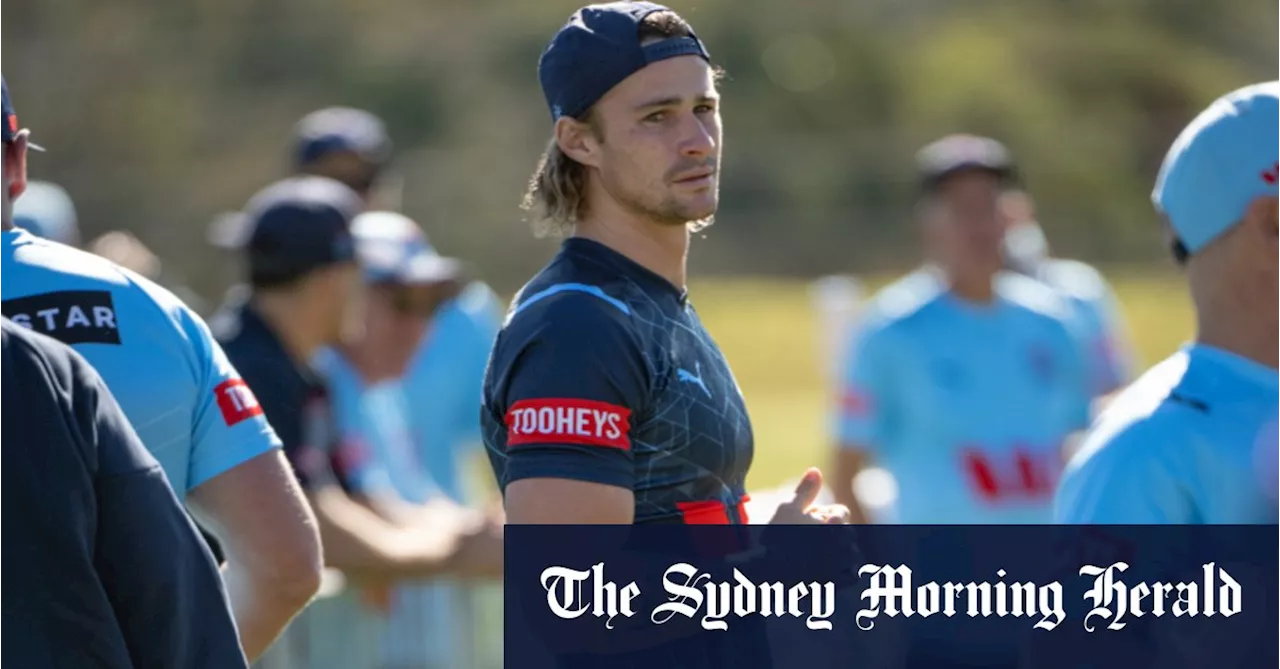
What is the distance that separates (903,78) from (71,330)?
3569cm

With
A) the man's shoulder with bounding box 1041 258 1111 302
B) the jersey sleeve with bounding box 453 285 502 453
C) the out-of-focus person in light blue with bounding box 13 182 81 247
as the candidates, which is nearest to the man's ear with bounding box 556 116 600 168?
the out-of-focus person in light blue with bounding box 13 182 81 247

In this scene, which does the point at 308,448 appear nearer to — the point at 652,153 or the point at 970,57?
the point at 652,153

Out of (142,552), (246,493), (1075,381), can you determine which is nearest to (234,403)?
(246,493)

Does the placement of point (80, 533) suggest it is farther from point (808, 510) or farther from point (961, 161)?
point (961, 161)

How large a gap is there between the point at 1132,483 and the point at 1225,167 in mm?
646

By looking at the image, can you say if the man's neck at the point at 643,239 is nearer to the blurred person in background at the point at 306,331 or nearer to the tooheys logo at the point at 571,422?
the tooheys logo at the point at 571,422

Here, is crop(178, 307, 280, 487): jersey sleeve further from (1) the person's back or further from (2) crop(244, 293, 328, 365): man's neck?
(2) crop(244, 293, 328, 365): man's neck

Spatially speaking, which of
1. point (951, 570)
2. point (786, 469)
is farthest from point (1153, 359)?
point (951, 570)

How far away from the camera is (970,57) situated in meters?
37.3

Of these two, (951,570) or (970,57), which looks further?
(970,57)

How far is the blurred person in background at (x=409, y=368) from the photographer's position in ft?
23.6

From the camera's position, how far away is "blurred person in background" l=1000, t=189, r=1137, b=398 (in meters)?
8.19

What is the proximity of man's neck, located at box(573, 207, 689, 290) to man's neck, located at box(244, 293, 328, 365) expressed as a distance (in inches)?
79.6

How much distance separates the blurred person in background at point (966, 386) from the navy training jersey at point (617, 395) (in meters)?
3.75
